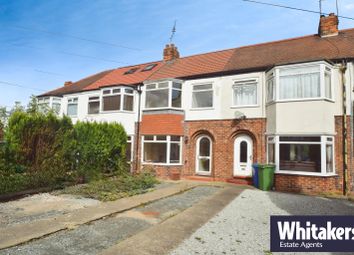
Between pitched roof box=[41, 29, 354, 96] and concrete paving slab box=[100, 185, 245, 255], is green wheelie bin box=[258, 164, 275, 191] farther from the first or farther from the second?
pitched roof box=[41, 29, 354, 96]

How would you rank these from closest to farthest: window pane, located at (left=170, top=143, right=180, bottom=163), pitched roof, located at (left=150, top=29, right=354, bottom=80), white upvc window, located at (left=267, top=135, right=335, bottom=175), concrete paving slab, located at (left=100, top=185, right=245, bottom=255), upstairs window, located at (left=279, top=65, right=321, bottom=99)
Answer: concrete paving slab, located at (left=100, top=185, right=245, bottom=255) < white upvc window, located at (left=267, top=135, right=335, bottom=175) < upstairs window, located at (left=279, top=65, right=321, bottom=99) < pitched roof, located at (left=150, top=29, right=354, bottom=80) < window pane, located at (left=170, top=143, right=180, bottom=163)

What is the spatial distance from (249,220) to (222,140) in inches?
277

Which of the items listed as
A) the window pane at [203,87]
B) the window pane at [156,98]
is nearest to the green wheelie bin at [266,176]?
the window pane at [203,87]

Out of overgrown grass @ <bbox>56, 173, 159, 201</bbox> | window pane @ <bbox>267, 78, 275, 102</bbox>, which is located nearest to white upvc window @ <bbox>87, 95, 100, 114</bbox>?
overgrown grass @ <bbox>56, 173, 159, 201</bbox>

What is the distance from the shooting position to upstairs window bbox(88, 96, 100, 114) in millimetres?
18375

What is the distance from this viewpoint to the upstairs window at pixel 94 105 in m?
18.4

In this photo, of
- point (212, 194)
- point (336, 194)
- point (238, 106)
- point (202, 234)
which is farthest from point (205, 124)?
point (202, 234)

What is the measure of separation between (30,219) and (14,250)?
2.21 metres

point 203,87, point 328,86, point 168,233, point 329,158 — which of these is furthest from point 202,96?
point 168,233

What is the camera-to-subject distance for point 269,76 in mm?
A: 12664

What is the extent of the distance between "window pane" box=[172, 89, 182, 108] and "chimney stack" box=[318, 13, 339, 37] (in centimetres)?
845

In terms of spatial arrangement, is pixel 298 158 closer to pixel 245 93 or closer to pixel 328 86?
pixel 328 86

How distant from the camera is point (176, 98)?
15.4m

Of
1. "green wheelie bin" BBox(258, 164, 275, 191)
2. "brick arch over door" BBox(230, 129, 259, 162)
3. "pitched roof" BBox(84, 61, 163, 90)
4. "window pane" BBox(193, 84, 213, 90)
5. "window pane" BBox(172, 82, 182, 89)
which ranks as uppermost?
"pitched roof" BBox(84, 61, 163, 90)
